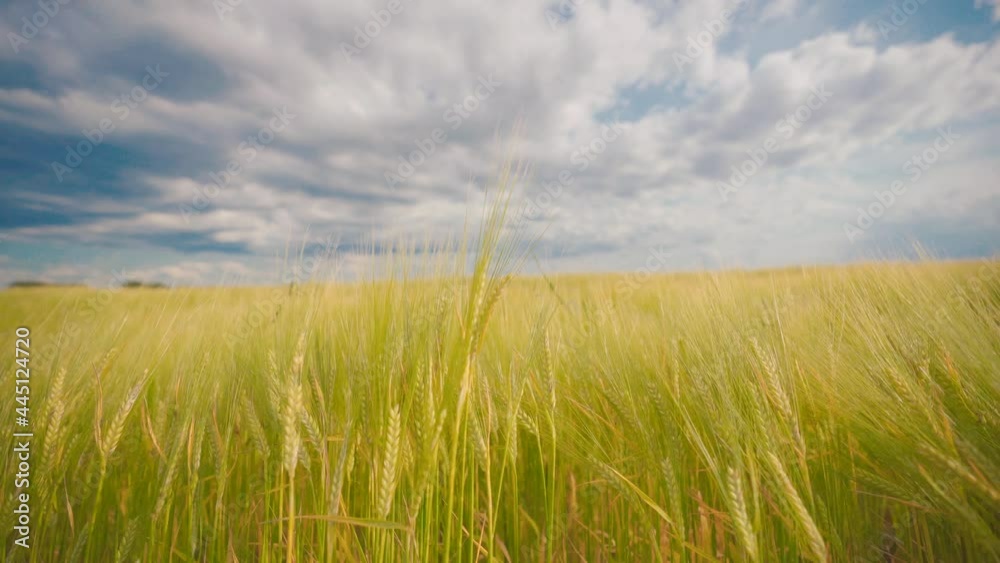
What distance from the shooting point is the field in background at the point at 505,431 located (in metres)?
1.04

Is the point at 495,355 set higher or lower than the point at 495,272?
lower

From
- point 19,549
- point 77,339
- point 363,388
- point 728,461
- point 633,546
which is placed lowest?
point 633,546

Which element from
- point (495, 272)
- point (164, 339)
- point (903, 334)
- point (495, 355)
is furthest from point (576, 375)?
point (164, 339)

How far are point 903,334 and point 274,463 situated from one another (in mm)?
2001

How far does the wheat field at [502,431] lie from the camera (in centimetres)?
104

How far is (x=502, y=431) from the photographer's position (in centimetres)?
162

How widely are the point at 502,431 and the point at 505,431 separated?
151 mm

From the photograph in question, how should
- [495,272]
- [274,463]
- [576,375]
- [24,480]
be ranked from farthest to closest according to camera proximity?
[576,375] → [274,463] → [24,480] → [495,272]

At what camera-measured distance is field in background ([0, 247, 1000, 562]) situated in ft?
3.41

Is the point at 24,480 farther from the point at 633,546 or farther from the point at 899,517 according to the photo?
the point at 899,517

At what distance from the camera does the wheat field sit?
3.41ft

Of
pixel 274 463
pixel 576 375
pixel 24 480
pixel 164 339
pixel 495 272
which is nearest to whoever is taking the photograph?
pixel 495 272

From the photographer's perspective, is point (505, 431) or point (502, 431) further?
point (502, 431)

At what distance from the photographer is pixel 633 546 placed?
57.6 inches
